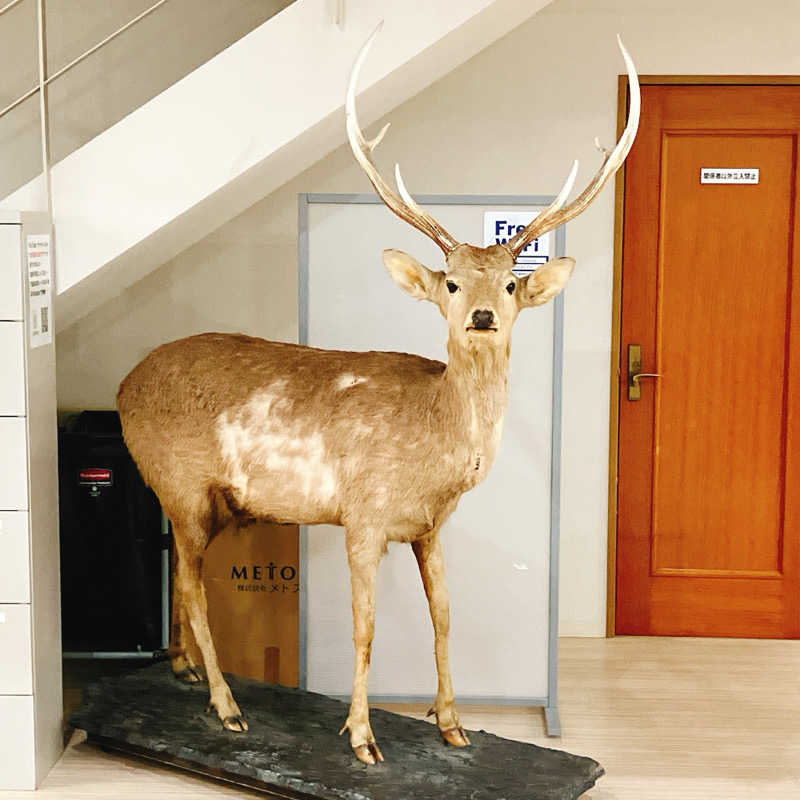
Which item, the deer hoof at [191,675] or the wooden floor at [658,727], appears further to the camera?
the deer hoof at [191,675]

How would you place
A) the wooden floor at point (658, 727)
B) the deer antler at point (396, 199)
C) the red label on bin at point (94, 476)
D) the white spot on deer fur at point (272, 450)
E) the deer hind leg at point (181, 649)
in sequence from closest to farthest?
the deer antler at point (396, 199) < the white spot on deer fur at point (272, 450) < the wooden floor at point (658, 727) < the deer hind leg at point (181, 649) < the red label on bin at point (94, 476)

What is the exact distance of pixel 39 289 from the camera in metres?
3.05

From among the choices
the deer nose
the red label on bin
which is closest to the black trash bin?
the red label on bin

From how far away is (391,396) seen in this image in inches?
116

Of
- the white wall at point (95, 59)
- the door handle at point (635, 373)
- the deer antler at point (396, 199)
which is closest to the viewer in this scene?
the deer antler at point (396, 199)

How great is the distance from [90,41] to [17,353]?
1768mm

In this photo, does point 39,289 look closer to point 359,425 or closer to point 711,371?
point 359,425

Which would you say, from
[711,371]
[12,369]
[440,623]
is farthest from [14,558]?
[711,371]

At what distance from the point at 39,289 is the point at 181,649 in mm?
1194

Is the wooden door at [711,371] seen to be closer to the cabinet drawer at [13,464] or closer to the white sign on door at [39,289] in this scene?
the white sign on door at [39,289]

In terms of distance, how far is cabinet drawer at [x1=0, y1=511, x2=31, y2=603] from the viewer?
3020 millimetres

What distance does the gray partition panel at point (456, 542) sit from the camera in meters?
3.41

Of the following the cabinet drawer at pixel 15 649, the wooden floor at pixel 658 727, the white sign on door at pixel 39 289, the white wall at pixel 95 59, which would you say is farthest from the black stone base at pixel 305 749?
the white wall at pixel 95 59

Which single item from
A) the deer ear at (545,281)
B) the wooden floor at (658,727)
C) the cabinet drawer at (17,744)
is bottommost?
the wooden floor at (658,727)
